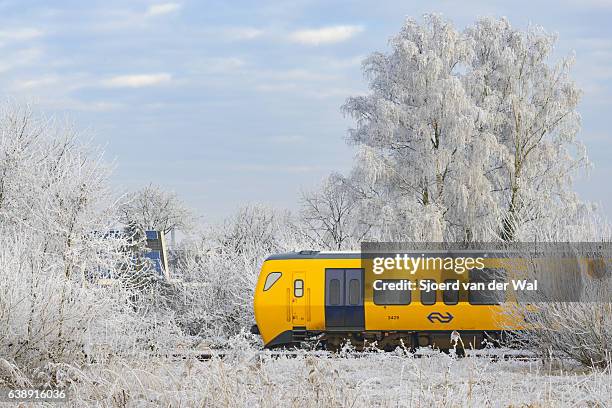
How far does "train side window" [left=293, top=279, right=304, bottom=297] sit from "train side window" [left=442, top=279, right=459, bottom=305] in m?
3.12

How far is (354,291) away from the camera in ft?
65.1

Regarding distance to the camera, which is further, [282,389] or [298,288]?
[298,288]

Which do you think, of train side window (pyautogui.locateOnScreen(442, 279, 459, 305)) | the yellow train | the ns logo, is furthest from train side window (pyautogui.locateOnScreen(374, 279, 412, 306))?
train side window (pyautogui.locateOnScreen(442, 279, 459, 305))

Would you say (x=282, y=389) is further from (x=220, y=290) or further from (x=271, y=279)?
(x=220, y=290)

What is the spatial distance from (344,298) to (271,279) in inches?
65.7

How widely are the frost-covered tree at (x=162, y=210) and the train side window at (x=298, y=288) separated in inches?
1635

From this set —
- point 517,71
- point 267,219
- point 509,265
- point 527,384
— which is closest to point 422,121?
point 517,71

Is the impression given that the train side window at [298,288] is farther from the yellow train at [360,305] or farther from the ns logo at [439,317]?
the ns logo at [439,317]

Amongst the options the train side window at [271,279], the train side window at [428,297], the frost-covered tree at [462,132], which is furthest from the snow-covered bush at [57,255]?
the frost-covered tree at [462,132]

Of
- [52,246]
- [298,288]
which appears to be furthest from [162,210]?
[298,288]

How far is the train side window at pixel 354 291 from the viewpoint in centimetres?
1981

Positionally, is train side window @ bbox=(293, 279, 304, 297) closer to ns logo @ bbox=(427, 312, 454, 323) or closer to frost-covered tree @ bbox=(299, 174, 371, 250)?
ns logo @ bbox=(427, 312, 454, 323)

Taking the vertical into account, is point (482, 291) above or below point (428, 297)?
above

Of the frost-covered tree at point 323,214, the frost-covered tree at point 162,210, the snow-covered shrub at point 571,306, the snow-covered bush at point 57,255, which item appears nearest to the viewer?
the snow-covered bush at point 57,255
